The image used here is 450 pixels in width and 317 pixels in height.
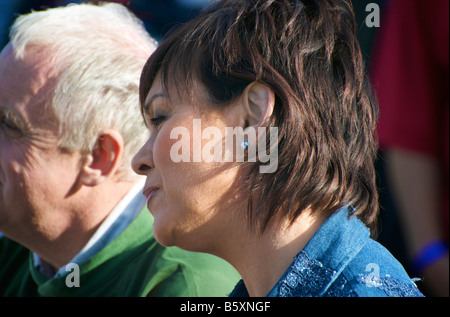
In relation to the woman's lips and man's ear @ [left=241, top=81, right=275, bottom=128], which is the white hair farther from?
man's ear @ [left=241, top=81, right=275, bottom=128]

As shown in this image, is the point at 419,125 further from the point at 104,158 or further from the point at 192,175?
the point at 192,175

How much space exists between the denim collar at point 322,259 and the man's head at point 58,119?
1.12 meters

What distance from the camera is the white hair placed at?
7.69 ft

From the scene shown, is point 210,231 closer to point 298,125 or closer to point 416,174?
point 298,125

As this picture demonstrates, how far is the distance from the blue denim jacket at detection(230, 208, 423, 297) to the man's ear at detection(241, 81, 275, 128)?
31cm

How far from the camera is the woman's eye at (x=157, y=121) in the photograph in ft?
5.48

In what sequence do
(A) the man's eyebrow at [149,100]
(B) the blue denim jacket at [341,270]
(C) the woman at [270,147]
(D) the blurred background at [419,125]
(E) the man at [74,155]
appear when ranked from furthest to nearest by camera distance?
1. (D) the blurred background at [419,125]
2. (E) the man at [74,155]
3. (A) the man's eyebrow at [149,100]
4. (C) the woman at [270,147]
5. (B) the blue denim jacket at [341,270]

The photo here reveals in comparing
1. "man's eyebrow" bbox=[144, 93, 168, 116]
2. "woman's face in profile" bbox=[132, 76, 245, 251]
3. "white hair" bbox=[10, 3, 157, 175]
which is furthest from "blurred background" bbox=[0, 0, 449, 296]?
"woman's face in profile" bbox=[132, 76, 245, 251]

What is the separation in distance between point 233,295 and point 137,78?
1.07m

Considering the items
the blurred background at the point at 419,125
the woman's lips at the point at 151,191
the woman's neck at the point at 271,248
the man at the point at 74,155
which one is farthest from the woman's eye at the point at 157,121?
the blurred background at the point at 419,125

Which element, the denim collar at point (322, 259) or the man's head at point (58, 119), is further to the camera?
the man's head at point (58, 119)

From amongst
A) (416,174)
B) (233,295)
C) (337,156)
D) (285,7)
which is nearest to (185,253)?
(233,295)

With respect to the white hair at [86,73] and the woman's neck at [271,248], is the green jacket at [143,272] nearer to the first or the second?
the white hair at [86,73]
